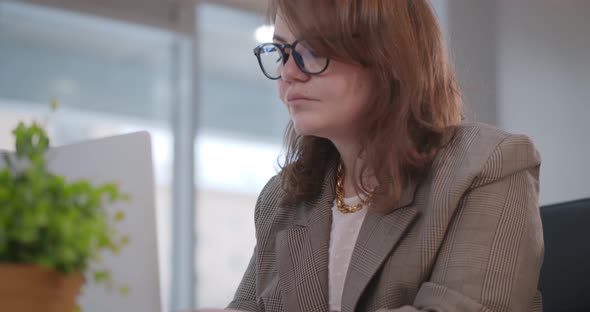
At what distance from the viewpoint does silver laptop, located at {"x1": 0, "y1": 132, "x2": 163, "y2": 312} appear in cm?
87

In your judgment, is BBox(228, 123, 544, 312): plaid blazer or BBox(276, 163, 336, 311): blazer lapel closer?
BBox(228, 123, 544, 312): plaid blazer

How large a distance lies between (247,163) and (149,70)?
76 centimetres

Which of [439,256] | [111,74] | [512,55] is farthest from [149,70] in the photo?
[439,256]

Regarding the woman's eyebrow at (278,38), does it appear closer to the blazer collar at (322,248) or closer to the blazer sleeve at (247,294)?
the blazer collar at (322,248)

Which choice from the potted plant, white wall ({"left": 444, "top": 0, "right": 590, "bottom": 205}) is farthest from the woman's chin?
white wall ({"left": 444, "top": 0, "right": 590, "bottom": 205})

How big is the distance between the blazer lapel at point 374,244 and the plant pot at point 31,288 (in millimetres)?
745

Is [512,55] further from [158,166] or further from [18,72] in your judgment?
[18,72]

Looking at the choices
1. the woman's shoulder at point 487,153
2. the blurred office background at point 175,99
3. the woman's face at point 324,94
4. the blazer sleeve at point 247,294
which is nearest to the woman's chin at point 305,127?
the woman's face at point 324,94

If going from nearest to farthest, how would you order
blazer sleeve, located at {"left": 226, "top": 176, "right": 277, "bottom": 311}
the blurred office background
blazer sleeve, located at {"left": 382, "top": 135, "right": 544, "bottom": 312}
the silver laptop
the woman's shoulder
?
1. the silver laptop
2. blazer sleeve, located at {"left": 382, "top": 135, "right": 544, "bottom": 312}
3. the woman's shoulder
4. blazer sleeve, located at {"left": 226, "top": 176, "right": 277, "bottom": 311}
5. the blurred office background

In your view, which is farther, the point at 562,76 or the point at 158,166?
the point at 158,166

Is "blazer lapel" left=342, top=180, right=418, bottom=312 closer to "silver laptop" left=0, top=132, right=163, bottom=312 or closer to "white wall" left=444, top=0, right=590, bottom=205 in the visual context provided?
"silver laptop" left=0, top=132, right=163, bottom=312

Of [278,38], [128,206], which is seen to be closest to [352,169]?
[278,38]

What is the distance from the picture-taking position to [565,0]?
2586mm

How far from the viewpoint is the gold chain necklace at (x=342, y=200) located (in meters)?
1.43
